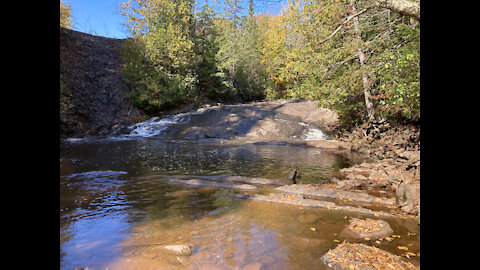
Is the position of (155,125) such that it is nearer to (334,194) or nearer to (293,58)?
(293,58)

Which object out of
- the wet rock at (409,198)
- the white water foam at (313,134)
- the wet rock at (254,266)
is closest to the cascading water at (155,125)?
the white water foam at (313,134)

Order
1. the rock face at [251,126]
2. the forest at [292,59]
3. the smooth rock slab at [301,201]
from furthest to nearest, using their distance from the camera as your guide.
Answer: the rock face at [251,126] < the forest at [292,59] < the smooth rock slab at [301,201]

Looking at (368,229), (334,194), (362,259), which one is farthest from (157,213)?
(334,194)

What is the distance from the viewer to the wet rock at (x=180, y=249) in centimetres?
364

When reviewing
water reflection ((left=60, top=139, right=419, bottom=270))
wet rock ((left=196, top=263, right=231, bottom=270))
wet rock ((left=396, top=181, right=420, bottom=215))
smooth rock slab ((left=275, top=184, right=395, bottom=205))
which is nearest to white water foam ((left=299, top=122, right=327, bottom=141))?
water reflection ((left=60, top=139, right=419, bottom=270))

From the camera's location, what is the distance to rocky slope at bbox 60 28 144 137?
65.5ft

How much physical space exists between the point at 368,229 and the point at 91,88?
82.7 feet

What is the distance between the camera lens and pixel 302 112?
2225cm

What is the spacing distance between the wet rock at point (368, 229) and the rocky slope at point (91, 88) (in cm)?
1920

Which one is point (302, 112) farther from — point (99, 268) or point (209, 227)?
point (99, 268)

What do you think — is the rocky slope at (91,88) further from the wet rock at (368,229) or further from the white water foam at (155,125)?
the wet rock at (368,229)

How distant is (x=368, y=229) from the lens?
431 centimetres
